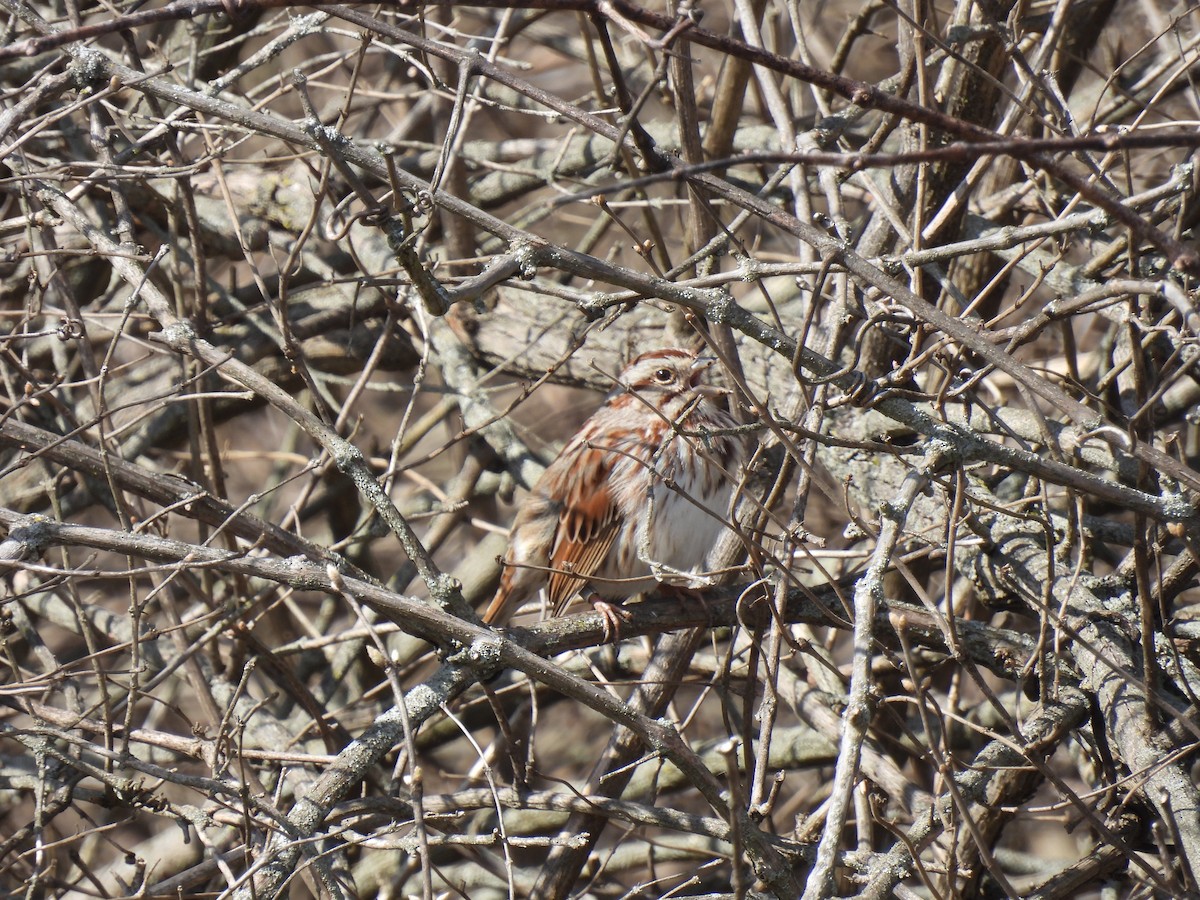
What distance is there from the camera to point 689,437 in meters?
3.91

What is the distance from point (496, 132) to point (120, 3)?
3935 mm

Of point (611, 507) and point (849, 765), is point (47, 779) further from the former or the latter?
point (849, 765)

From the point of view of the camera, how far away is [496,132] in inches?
303

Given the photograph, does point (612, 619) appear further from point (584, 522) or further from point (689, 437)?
point (584, 522)

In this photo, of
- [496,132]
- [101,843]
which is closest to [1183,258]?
[101,843]

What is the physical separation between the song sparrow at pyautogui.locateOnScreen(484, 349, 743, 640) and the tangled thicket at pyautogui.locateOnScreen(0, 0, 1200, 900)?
0.22 m

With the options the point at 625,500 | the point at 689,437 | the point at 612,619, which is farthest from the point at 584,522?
the point at 612,619

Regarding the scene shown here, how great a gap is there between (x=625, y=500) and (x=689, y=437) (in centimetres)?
37

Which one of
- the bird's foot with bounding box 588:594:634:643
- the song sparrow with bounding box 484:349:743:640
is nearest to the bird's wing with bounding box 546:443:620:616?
the song sparrow with bounding box 484:349:743:640

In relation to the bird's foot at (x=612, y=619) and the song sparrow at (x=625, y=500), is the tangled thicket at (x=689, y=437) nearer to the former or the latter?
the bird's foot at (x=612, y=619)

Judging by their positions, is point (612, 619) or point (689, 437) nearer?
point (612, 619)

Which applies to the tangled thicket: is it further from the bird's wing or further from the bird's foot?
the bird's wing

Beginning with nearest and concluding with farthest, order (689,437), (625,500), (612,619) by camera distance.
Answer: (612,619) → (689,437) → (625,500)

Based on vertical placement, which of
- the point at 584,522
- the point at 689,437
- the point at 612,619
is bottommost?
the point at 584,522
